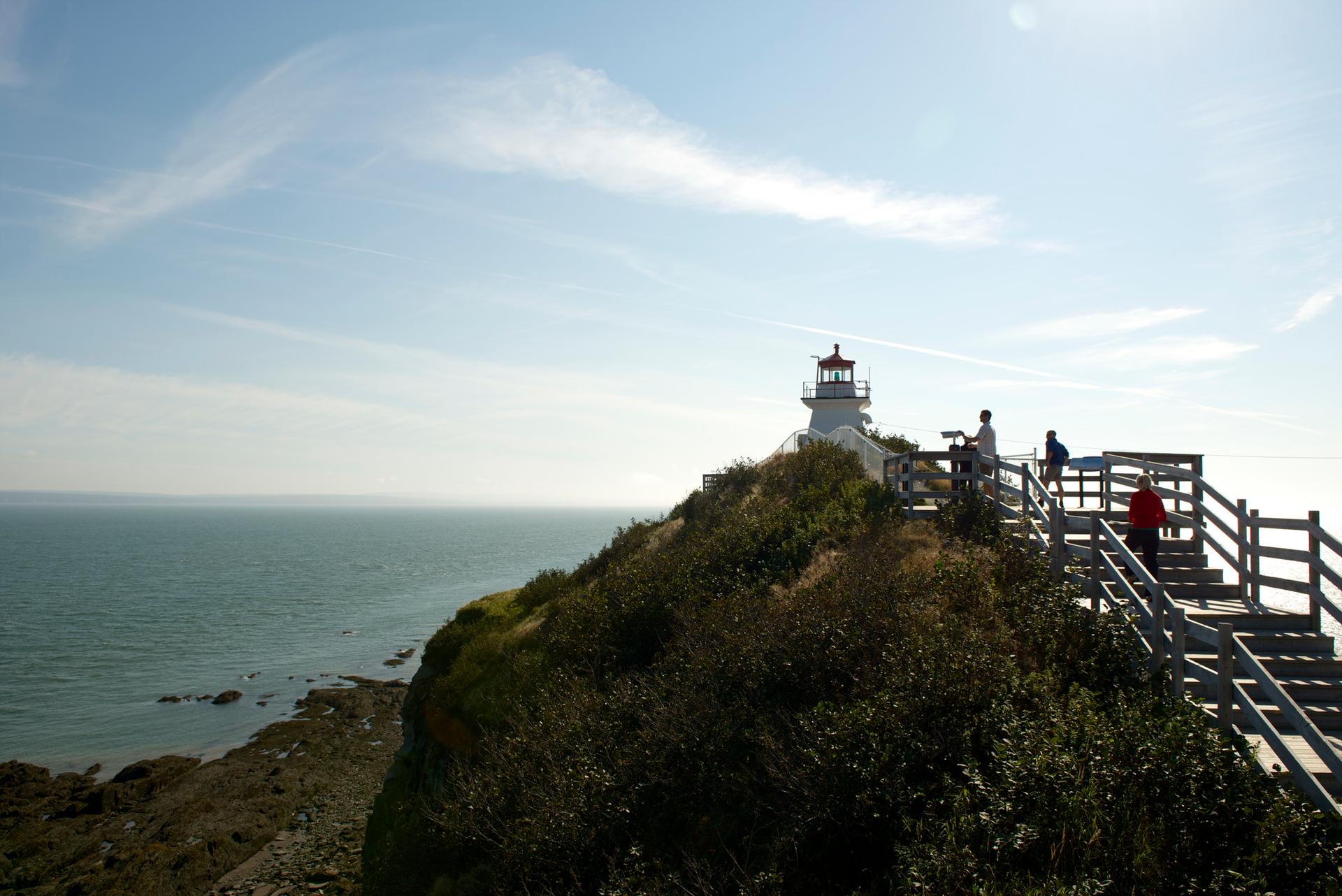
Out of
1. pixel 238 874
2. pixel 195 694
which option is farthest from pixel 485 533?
pixel 238 874

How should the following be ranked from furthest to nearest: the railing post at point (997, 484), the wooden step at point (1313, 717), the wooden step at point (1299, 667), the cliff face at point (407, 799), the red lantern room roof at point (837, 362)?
1. the red lantern room roof at point (837, 362)
2. the railing post at point (997, 484)
3. the cliff face at point (407, 799)
4. the wooden step at point (1299, 667)
5. the wooden step at point (1313, 717)

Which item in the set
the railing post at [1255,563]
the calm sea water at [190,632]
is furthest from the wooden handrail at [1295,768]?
the calm sea water at [190,632]

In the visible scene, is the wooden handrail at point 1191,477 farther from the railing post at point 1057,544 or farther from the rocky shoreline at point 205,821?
the rocky shoreline at point 205,821

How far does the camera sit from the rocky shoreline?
1823cm

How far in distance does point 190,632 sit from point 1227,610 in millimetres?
51983

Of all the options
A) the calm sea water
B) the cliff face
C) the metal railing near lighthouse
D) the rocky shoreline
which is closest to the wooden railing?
the metal railing near lighthouse

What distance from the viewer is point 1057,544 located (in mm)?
10992

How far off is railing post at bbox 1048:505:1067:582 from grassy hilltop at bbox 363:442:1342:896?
0.33 m

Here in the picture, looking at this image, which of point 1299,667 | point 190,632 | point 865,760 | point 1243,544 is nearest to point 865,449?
point 1243,544

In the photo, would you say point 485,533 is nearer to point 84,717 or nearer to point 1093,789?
point 84,717

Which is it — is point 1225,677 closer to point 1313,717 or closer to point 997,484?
point 1313,717

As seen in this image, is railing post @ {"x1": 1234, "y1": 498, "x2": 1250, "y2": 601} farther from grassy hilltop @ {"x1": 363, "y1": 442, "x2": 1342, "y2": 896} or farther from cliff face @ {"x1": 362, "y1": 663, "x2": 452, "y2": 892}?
cliff face @ {"x1": 362, "y1": 663, "x2": 452, "y2": 892}

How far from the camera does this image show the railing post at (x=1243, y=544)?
31.0 ft

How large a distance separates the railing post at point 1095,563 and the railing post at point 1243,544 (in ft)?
5.15
